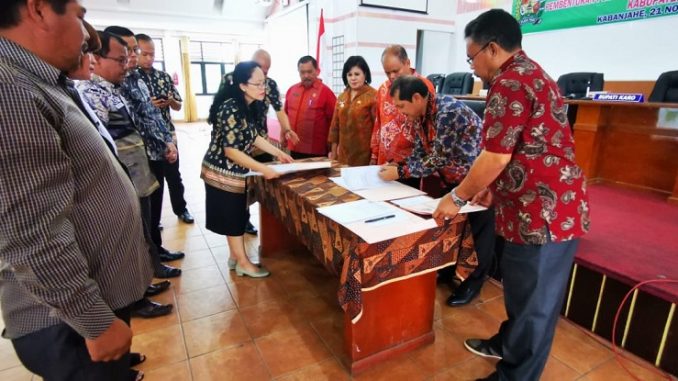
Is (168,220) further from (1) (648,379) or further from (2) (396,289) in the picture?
(1) (648,379)

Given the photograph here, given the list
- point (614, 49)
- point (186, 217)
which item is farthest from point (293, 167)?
point (614, 49)

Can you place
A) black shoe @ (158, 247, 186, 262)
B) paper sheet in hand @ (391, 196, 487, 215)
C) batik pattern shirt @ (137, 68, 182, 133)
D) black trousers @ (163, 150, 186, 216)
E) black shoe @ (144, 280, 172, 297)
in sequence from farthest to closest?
black trousers @ (163, 150, 186, 216)
batik pattern shirt @ (137, 68, 182, 133)
black shoe @ (158, 247, 186, 262)
black shoe @ (144, 280, 172, 297)
paper sheet in hand @ (391, 196, 487, 215)

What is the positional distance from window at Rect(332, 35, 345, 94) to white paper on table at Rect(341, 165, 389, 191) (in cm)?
420

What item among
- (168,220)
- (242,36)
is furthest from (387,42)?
(242,36)

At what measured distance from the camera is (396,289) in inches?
61.8

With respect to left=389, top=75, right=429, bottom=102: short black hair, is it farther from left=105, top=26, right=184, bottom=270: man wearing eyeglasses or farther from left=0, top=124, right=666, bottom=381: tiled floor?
left=105, top=26, right=184, bottom=270: man wearing eyeglasses

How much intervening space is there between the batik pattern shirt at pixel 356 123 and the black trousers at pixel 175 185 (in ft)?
4.45

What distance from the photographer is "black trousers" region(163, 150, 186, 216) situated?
9.95 ft

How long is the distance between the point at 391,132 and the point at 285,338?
130 centimetres

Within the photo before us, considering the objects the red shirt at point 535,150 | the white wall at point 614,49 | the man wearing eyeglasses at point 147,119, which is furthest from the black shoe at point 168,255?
the white wall at point 614,49

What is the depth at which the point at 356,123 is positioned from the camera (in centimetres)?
274

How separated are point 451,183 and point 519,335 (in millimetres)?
817

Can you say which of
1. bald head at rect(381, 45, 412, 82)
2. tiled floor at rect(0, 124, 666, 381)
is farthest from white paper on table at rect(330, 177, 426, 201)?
bald head at rect(381, 45, 412, 82)

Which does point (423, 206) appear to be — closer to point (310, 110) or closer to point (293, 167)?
point (293, 167)
